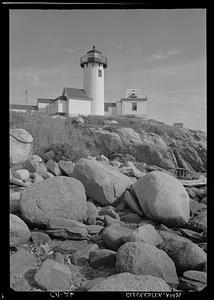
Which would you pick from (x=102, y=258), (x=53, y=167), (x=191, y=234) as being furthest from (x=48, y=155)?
(x=102, y=258)

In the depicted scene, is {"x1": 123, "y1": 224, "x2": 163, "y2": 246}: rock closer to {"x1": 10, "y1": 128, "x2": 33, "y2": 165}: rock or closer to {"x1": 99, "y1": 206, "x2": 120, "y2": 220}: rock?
{"x1": 99, "y1": 206, "x2": 120, "y2": 220}: rock

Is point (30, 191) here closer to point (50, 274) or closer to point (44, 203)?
point (44, 203)

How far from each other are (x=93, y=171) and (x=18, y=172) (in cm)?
133

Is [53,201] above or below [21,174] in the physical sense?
below

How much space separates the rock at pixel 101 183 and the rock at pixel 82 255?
1109 millimetres

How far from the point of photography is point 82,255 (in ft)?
8.21

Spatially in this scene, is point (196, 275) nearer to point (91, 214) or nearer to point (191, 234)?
point (191, 234)

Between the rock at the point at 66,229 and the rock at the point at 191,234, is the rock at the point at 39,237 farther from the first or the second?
the rock at the point at 191,234

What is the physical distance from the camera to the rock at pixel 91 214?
10.6 ft

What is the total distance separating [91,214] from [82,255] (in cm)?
86

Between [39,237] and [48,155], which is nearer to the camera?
[39,237]

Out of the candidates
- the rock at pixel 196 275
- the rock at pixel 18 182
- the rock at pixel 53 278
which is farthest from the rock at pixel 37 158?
the rock at pixel 196 275

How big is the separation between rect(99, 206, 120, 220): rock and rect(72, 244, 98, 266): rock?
81 centimetres

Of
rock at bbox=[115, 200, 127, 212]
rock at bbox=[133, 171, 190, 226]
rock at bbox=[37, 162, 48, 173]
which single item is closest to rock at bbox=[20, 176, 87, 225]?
rock at bbox=[115, 200, 127, 212]
